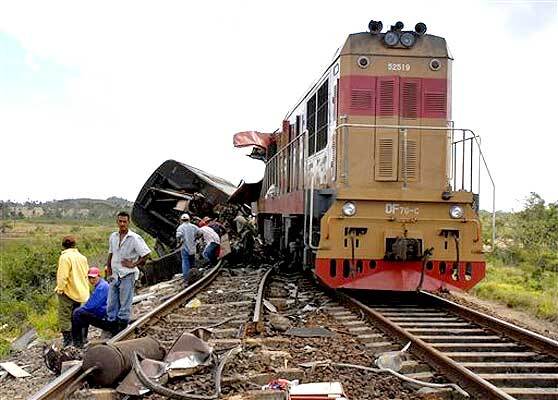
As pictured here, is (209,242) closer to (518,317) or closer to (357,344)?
(518,317)

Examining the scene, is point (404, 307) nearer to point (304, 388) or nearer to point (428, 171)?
point (428, 171)

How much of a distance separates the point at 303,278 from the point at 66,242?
5.73 meters

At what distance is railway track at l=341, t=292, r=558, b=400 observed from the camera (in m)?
5.21

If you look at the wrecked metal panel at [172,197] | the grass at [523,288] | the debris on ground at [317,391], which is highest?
the wrecked metal panel at [172,197]


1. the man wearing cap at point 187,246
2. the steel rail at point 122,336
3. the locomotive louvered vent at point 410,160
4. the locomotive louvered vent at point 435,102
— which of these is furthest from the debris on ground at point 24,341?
the locomotive louvered vent at point 435,102

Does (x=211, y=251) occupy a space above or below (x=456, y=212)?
below

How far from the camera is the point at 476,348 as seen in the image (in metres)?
6.71

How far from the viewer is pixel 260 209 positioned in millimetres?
17344

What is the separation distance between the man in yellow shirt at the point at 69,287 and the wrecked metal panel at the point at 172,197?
11877mm

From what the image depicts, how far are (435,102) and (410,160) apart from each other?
A: 0.93 meters

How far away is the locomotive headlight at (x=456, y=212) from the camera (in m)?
9.33

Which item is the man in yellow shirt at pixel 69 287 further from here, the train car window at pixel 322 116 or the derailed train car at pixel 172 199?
the derailed train car at pixel 172 199

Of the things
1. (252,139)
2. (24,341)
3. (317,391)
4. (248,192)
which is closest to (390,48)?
(317,391)

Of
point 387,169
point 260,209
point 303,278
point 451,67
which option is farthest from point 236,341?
point 260,209
